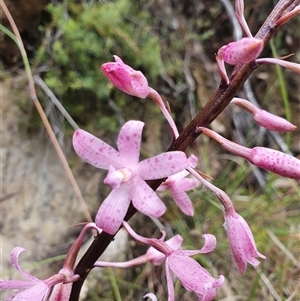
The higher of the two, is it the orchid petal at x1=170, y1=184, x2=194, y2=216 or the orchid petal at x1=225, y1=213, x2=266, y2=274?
the orchid petal at x1=225, y1=213, x2=266, y2=274

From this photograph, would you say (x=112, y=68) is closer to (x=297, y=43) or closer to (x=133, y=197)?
(x=133, y=197)

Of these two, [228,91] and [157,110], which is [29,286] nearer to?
[228,91]

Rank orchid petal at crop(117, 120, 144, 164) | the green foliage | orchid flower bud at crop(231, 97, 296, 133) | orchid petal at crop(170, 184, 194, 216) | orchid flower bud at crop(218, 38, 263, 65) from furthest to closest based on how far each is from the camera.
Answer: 1. the green foliage
2. orchid petal at crop(170, 184, 194, 216)
3. orchid flower bud at crop(231, 97, 296, 133)
4. orchid petal at crop(117, 120, 144, 164)
5. orchid flower bud at crop(218, 38, 263, 65)

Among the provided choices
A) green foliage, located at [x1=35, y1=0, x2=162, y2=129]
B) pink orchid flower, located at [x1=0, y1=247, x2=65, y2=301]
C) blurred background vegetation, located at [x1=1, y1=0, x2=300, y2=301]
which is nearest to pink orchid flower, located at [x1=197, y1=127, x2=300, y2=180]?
pink orchid flower, located at [x1=0, y1=247, x2=65, y2=301]

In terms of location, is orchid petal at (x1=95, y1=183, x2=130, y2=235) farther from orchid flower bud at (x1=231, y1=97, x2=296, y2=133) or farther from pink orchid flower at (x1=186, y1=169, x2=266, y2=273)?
orchid flower bud at (x1=231, y1=97, x2=296, y2=133)

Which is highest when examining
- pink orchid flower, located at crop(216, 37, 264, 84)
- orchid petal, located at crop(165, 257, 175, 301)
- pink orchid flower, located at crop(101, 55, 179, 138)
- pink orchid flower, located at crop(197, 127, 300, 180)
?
pink orchid flower, located at crop(216, 37, 264, 84)

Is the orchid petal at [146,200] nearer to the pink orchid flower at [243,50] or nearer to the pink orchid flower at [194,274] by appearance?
the pink orchid flower at [194,274]

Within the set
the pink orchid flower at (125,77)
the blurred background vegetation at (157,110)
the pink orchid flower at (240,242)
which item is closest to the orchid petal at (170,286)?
the pink orchid flower at (240,242)

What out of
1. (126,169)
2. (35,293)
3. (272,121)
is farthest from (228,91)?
(35,293)
